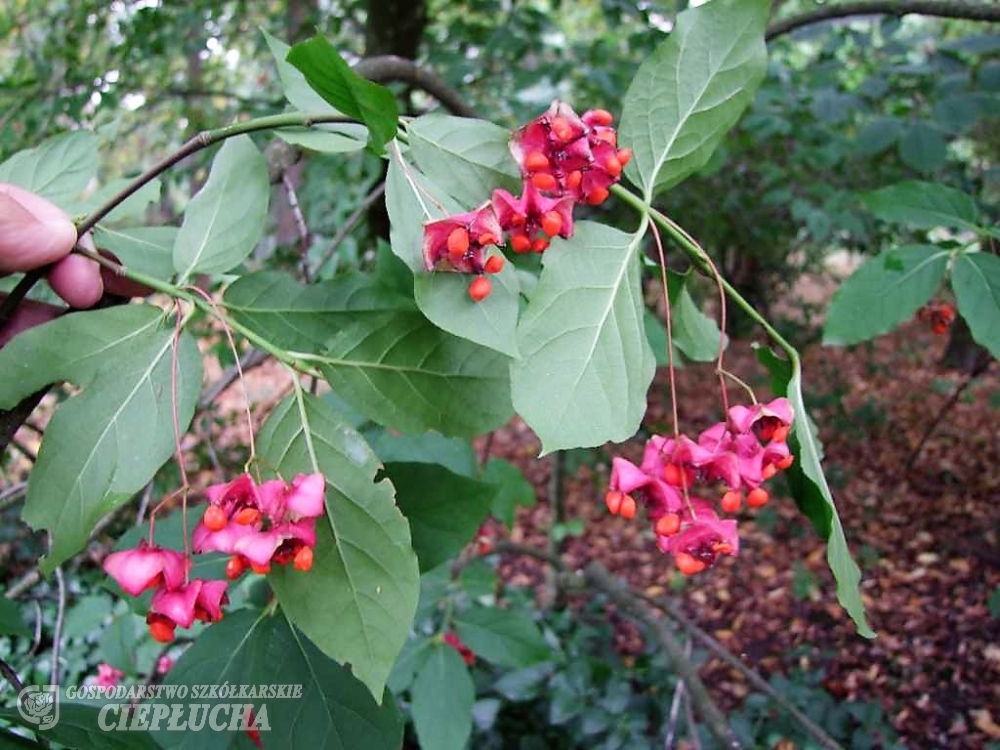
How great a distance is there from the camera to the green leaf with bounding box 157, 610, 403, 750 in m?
1.01

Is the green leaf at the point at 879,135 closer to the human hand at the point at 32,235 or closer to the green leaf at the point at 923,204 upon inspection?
the green leaf at the point at 923,204

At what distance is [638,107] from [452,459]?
0.95 metres

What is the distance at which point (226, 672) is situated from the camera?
1075 millimetres

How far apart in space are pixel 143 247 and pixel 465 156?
1.89 ft

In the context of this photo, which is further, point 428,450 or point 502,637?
point 502,637

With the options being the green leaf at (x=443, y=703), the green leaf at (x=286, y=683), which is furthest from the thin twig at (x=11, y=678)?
the green leaf at (x=443, y=703)

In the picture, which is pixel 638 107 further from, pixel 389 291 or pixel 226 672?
pixel 226 672

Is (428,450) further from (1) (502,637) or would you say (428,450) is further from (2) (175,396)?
(2) (175,396)

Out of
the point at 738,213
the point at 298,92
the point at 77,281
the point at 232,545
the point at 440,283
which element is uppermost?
the point at 298,92

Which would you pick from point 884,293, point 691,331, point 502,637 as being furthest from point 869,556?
point 691,331

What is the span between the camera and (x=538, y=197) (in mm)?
798

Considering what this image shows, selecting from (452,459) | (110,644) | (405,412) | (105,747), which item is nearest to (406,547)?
(405,412)

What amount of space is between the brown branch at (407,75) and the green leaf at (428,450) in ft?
2.40

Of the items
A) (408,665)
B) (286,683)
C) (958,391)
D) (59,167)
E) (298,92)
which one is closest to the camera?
(298,92)
